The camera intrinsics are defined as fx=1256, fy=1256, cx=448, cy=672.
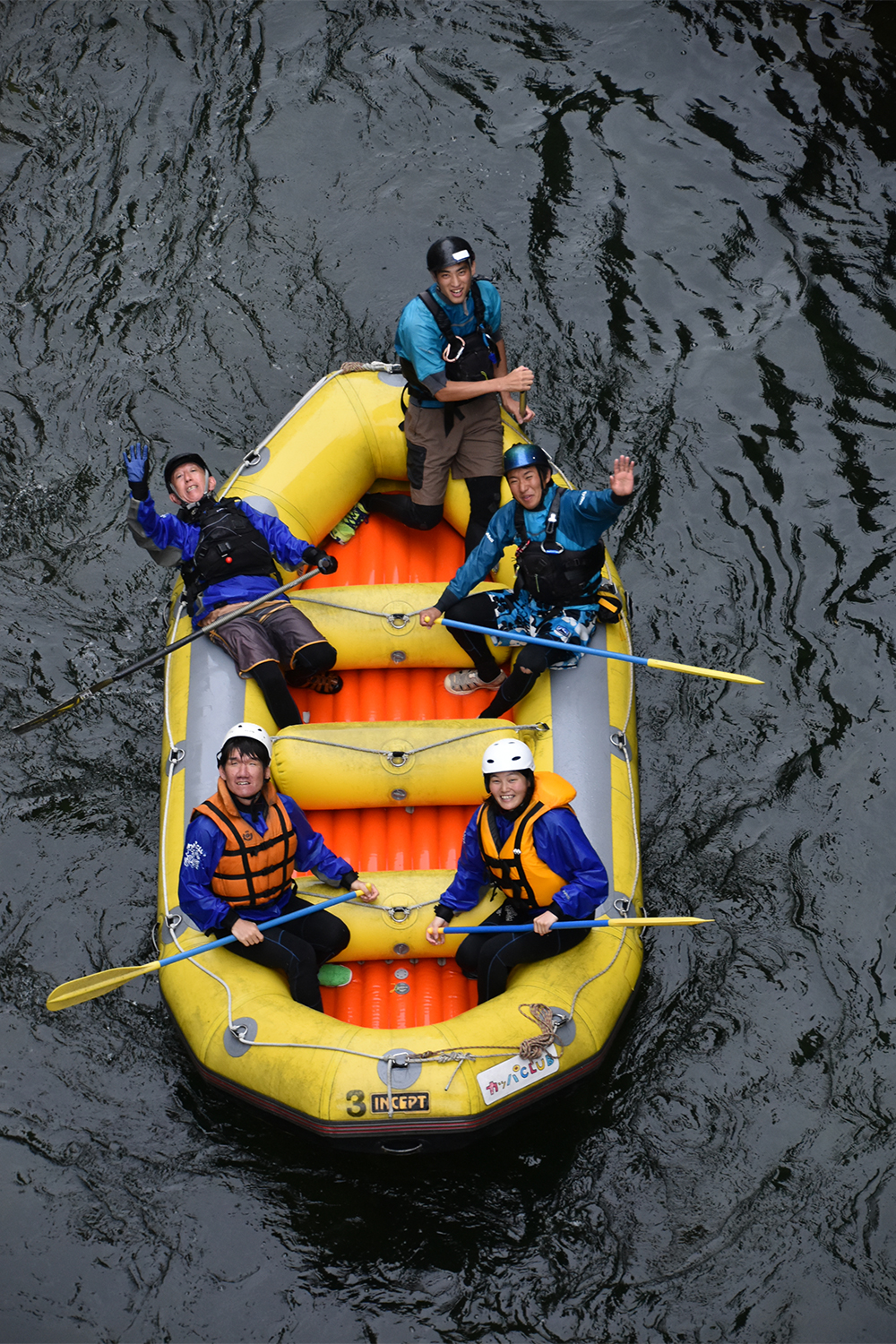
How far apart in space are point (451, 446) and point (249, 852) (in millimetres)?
2214

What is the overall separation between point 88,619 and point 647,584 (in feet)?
9.20

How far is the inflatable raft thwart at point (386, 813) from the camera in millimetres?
4133

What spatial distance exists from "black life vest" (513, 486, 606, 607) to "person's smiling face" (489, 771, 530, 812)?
3.48 feet

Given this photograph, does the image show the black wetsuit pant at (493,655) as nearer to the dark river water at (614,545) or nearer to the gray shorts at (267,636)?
the gray shorts at (267,636)

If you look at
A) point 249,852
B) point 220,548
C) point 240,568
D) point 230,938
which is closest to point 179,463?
point 220,548

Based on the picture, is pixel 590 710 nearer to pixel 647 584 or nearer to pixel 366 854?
pixel 366 854

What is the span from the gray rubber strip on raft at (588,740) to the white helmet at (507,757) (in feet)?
1.96

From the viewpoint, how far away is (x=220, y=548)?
Answer: 5191mm

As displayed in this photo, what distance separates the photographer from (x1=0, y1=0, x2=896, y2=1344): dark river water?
14.6ft

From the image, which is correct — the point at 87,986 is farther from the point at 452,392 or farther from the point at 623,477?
the point at 452,392

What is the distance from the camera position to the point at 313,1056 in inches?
163

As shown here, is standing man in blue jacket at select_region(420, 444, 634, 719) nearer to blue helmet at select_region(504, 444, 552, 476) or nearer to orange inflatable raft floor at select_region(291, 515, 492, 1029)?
blue helmet at select_region(504, 444, 552, 476)

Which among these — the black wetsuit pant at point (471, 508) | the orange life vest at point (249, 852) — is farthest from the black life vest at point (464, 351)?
the orange life vest at point (249, 852)

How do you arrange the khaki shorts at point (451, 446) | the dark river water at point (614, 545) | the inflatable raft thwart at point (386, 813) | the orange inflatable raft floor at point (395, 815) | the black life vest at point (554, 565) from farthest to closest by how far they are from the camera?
1. the khaki shorts at point (451, 446)
2. the black life vest at point (554, 565)
3. the orange inflatable raft floor at point (395, 815)
4. the dark river water at point (614, 545)
5. the inflatable raft thwart at point (386, 813)
